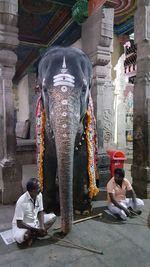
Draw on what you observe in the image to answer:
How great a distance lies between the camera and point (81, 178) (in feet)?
13.2

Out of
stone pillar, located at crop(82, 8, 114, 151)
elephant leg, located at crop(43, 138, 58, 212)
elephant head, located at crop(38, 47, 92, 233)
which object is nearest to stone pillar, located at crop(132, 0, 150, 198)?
stone pillar, located at crop(82, 8, 114, 151)

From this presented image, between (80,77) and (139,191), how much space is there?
9.77 ft

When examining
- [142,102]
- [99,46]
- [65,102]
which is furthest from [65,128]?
[99,46]

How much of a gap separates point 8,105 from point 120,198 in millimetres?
2683

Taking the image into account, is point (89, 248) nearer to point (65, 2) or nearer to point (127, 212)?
point (127, 212)

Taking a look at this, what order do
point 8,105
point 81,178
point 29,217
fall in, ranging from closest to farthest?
1. point 29,217
2. point 81,178
3. point 8,105

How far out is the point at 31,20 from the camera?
681 cm

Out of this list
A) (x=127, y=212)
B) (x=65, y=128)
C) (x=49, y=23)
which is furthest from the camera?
(x=49, y=23)

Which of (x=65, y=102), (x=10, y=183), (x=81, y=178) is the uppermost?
(x=65, y=102)

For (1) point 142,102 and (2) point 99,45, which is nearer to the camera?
(1) point 142,102

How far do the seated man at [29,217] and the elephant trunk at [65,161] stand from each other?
32 cm

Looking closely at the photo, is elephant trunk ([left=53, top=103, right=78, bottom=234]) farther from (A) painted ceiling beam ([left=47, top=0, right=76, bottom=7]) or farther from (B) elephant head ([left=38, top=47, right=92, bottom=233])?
(A) painted ceiling beam ([left=47, top=0, right=76, bottom=7])

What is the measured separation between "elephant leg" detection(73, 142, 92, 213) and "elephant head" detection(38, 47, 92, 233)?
23.9 inches

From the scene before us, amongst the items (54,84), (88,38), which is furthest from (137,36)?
(54,84)
